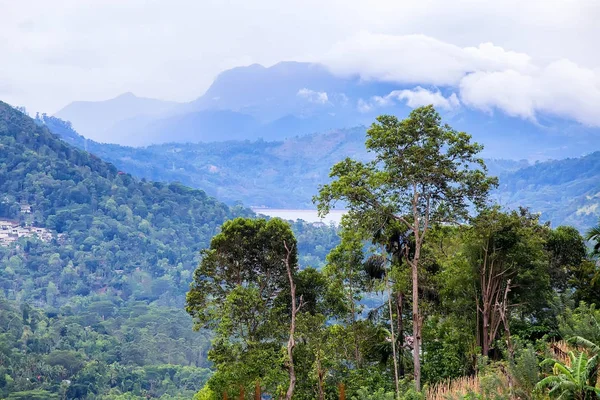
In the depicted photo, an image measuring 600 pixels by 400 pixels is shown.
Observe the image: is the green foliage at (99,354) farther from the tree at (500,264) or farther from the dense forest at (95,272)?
the tree at (500,264)

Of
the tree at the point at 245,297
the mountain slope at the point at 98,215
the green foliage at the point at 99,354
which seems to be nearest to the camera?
the tree at the point at 245,297

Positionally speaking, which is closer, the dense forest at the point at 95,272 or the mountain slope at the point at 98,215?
the dense forest at the point at 95,272

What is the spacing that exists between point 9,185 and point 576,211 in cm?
11994

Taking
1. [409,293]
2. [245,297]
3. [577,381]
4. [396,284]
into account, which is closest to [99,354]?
[245,297]

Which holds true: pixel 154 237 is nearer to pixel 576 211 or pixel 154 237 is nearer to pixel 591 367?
pixel 576 211

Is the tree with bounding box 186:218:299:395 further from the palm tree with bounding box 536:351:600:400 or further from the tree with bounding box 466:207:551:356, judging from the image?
the palm tree with bounding box 536:351:600:400

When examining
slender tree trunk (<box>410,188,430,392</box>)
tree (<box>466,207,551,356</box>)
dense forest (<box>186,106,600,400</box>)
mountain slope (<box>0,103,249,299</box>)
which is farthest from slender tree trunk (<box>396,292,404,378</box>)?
mountain slope (<box>0,103,249,299</box>)

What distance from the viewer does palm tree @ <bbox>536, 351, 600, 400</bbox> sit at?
Answer: 546 centimetres

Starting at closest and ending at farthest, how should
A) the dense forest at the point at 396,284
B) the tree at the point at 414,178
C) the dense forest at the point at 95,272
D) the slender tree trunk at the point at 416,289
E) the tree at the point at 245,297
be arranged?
the slender tree trunk at the point at 416,289, the tree at the point at 414,178, the dense forest at the point at 396,284, the tree at the point at 245,297, the dense forest at the point at 95,272

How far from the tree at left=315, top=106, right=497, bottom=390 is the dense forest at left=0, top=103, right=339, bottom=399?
34655 millimetres

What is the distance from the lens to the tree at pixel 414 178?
1159 centimetres

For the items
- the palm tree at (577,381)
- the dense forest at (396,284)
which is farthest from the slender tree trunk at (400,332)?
the palm tree at (577,381)

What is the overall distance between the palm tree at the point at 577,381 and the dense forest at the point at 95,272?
3980 cm

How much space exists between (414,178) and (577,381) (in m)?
6.50
